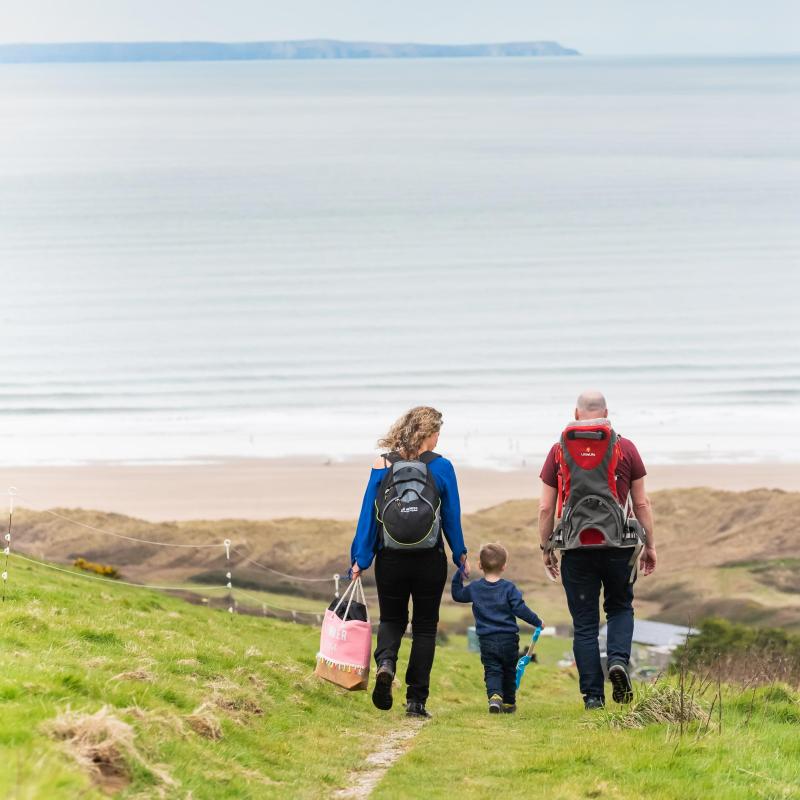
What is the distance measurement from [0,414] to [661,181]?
12977cm

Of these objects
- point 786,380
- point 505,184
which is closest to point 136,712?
point 786,380

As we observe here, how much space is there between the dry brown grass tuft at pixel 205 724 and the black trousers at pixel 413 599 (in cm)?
185

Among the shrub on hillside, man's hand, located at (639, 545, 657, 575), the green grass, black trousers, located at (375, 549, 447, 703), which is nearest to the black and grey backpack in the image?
black trousers, located at (375, 549, 447, 703)

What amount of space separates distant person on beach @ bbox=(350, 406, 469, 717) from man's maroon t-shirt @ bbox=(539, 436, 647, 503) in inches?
27.9

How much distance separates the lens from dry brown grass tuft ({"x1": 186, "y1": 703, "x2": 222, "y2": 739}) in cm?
806

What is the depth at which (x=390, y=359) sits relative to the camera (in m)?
65.9

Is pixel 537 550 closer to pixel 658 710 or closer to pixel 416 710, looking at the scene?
pixel 416 710

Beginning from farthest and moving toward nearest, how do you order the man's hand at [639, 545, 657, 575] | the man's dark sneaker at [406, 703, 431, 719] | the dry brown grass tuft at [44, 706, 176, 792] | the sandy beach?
the sandy beach
the man's dark sneaker at [406, 703, 431, 719]
the man's hand at [639, 545, 657, 575]
the dry brown grass tuft at [44, 706, 176, 792]

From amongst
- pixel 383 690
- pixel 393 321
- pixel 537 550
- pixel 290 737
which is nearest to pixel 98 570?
pixel 537 550

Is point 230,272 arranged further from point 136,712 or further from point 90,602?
point 136,712

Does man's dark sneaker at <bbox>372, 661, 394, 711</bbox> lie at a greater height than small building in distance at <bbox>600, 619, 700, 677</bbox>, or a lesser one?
greater

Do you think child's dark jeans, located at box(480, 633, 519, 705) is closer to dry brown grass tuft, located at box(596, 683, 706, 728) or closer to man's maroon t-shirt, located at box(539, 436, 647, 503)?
dry brown grass tuft, located at box(596, 683, 706, 728)

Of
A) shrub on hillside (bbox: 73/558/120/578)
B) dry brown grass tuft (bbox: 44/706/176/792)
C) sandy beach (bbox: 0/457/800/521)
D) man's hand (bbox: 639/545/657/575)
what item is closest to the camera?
dry brown grass tuft (bbox: 44/706/176/792)

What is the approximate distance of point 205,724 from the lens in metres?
8.13
